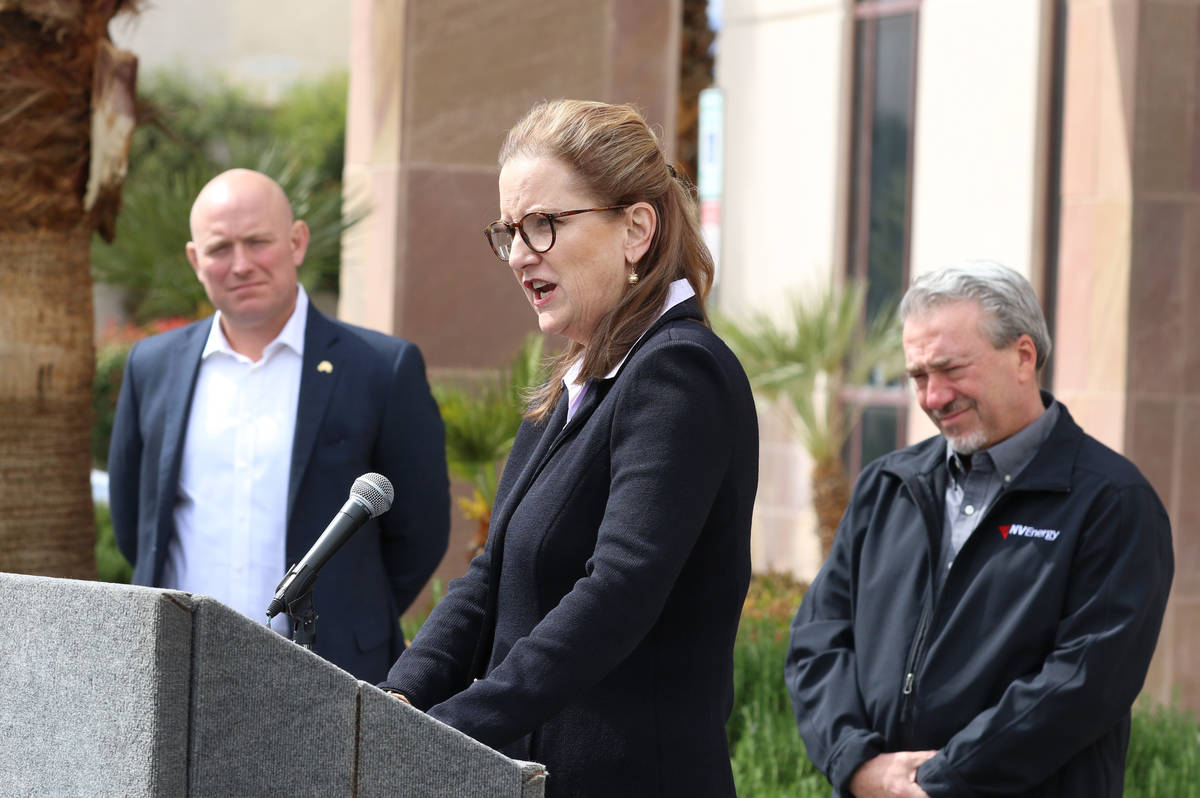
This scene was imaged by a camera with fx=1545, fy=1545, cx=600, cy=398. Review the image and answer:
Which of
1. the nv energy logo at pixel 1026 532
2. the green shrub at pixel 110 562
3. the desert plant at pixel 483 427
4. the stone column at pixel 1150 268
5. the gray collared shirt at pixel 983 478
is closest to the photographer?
the nv energy logo at pixel 1026 532

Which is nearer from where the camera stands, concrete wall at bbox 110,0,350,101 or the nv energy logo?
the nv energy logo

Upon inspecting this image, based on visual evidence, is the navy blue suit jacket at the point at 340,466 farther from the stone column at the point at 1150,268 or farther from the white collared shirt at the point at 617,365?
the stone column at the point at 1150,268

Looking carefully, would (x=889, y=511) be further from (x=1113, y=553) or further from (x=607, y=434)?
(x=607, y=434)

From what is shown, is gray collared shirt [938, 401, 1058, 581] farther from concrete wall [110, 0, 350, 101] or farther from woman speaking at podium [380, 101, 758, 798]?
concrete wall [110, 0, 350, 101]

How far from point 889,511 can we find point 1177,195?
6.14 m

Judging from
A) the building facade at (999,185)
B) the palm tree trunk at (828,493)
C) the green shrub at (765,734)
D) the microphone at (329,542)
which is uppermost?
the building facade at (999,185)

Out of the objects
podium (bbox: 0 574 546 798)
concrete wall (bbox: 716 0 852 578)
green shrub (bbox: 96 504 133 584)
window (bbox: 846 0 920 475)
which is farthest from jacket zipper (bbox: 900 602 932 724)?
concrete wall (bbox: 716 0 852 578)

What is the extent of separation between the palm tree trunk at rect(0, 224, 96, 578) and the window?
24.1 feet

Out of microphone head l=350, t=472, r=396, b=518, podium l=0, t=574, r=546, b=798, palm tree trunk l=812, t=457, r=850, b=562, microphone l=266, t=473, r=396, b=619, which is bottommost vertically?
palm tree trunk l=812, t=457, r=850, b=562

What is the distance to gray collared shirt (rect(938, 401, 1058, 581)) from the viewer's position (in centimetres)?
332

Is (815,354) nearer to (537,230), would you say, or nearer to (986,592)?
(986,592)

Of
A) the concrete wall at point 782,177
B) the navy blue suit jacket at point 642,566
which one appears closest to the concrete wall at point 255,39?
the concrete wall at point 782,177

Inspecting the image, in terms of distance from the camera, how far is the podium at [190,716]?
64.0 inches

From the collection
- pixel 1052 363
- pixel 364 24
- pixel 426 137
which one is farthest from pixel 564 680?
pixel 1052 363
